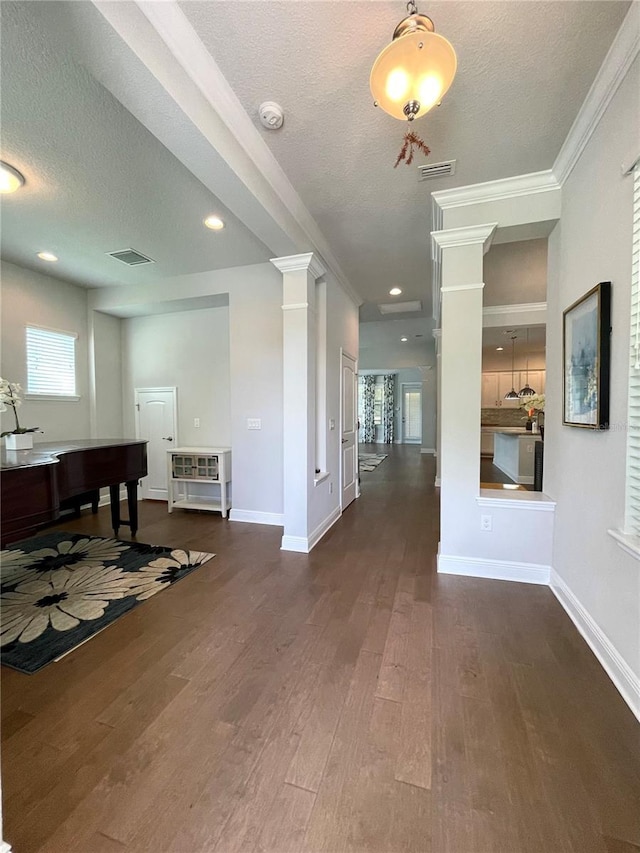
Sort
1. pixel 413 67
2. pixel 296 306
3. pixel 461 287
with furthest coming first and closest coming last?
pixel 296 306 → pixel 461 287 → pixel 413 67

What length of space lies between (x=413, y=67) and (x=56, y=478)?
286 cm

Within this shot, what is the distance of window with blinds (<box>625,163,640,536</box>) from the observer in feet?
4.99

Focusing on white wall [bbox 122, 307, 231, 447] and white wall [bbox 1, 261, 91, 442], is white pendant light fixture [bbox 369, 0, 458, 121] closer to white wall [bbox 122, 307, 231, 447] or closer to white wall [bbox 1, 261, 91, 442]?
white wall [bbox 122, 307, 231, 447]

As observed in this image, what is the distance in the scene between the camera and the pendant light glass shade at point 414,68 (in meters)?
1.25

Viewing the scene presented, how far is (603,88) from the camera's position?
1700mm

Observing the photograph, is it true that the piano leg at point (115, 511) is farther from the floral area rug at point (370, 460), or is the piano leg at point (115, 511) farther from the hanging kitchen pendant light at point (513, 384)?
the hanging kitchen pendant light at point (513, 384)

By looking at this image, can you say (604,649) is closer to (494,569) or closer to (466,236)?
(494,569)

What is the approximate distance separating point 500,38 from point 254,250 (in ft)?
8.38

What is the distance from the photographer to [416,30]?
1.24 metres

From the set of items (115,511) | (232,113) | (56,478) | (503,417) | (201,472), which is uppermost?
(232,113)

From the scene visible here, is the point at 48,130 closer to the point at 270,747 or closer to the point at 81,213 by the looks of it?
the point at 81,213

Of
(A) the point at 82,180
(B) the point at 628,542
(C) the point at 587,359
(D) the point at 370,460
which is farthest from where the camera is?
(D) the point at 370,460

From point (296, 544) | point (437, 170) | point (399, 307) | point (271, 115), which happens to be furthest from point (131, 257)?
point (399, 307)

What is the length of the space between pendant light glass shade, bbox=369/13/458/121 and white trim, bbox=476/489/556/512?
240cm
